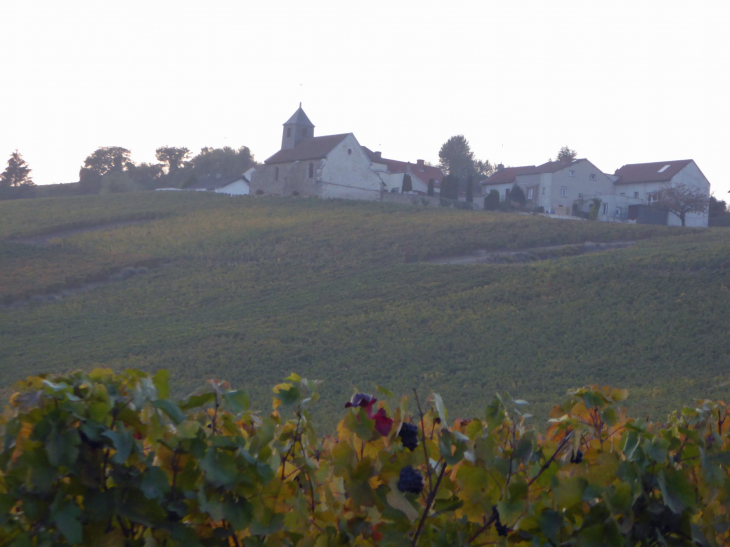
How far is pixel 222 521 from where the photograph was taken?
7.10 feet

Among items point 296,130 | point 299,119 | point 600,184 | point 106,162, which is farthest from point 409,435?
point 106,162

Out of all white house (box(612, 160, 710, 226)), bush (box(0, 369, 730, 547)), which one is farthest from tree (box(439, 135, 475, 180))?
bush (box(0, 369, 730, 547))

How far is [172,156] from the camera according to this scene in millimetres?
112062

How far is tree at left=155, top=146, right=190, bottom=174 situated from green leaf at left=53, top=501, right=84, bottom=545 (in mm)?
115793

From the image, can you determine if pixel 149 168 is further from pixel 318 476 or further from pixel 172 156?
pixel 318 476

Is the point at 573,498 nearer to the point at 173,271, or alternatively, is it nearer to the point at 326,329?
the point at 326,329

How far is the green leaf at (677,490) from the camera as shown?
7.83 ft

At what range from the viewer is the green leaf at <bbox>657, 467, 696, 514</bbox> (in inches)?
94.0

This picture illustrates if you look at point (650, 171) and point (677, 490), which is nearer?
point (677, 490)

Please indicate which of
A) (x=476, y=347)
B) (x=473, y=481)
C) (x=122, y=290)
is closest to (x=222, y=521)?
(x=473, y=481)

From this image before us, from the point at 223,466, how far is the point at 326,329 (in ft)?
53.0

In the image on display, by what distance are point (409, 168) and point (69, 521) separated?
2999 inches

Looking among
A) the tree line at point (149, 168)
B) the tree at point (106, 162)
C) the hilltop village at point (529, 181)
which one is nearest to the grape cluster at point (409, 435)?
the hilltop village at point (529, 181)

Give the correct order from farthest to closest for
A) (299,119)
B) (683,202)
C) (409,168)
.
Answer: (409,168)
(299,119)
(683,202)
